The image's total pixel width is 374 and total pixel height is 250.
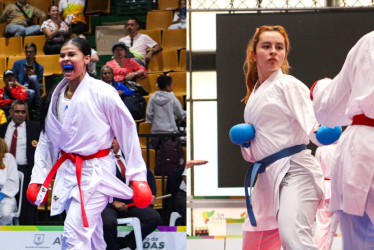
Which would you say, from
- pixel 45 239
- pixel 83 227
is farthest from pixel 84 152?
pixel 45 239

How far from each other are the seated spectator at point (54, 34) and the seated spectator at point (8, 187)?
0.85 m

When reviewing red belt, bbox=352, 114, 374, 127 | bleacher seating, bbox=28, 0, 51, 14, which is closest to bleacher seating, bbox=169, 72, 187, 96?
bleacher seating, bbox=28, 0, 51, 14

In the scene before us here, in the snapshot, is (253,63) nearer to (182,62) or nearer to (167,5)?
(182,62)

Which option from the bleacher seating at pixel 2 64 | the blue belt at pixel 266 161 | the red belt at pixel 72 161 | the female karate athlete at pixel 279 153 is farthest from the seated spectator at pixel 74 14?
the blue belt at pixel 266 161

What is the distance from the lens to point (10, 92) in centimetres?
586

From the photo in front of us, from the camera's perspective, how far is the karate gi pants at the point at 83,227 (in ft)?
13.5

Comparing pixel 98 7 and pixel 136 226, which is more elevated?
pixel 98 7

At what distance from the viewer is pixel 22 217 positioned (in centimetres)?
591

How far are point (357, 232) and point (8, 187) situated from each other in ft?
12.1

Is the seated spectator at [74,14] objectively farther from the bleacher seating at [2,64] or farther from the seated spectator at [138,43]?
the bleacher seating at [2,64]

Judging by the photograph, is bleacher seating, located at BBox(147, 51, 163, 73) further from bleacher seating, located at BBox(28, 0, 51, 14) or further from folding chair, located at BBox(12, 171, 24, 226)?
folding chair, located at BBox(12, 171, 24, 226)

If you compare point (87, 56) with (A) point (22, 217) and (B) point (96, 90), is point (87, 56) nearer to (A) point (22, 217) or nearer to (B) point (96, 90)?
(B) point (96, 90)

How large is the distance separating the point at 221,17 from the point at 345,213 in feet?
18.9

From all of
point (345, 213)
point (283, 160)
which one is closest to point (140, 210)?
point (283, 160)
